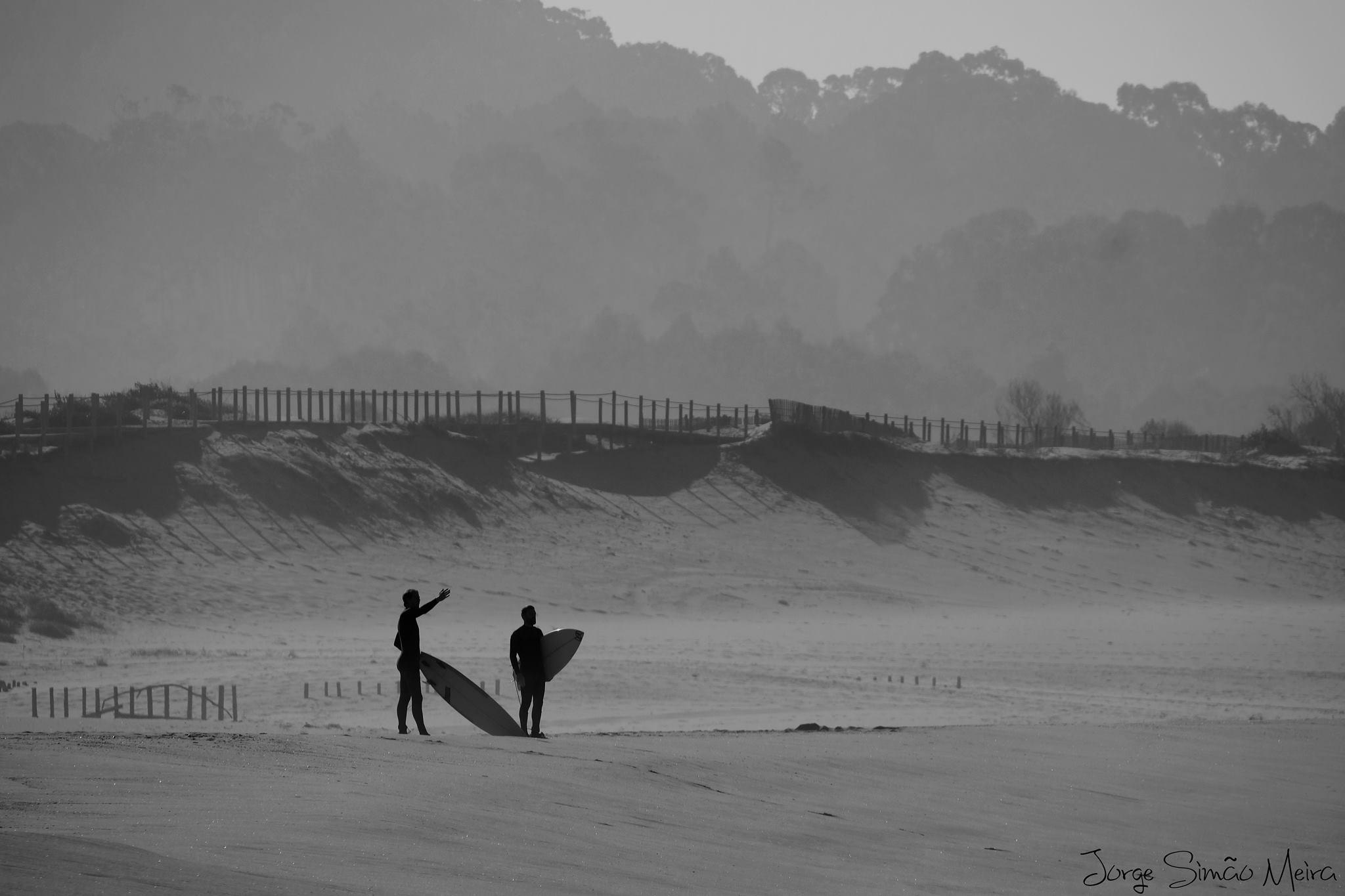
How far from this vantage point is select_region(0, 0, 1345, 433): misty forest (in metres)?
107

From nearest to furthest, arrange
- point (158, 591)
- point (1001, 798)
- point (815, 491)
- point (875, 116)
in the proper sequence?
1. point (1001, 798)
2. point (158, 591)
3. point (815, 491)
4. point (875, 116)

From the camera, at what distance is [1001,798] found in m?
11.4

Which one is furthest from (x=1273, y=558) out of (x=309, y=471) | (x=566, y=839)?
(x=566, y=839)

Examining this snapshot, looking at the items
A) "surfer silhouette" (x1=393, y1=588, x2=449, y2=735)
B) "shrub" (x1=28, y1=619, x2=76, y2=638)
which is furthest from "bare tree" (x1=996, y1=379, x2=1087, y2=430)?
"surfer silhouette" (x1=393, y1=588, x2=449, y2=735)

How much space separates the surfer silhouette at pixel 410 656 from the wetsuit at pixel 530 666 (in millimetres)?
690

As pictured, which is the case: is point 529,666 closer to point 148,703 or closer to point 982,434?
point 148,703

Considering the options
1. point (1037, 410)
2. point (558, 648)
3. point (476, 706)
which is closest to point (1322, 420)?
point (1037, 410)

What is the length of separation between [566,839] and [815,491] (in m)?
36.3

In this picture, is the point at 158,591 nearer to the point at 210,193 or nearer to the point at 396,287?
the point at 396,287

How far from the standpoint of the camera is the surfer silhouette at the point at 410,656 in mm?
11398

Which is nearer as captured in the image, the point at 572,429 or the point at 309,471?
the point at 309,471

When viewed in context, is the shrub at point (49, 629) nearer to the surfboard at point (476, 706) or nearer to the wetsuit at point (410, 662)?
the surfboard at point (476, 706)

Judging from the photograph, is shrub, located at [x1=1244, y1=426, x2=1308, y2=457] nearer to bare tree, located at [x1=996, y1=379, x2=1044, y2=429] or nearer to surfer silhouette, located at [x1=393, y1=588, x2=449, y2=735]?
bare tree, located at [x1=996, y1=379, x2=1044, y2=429]

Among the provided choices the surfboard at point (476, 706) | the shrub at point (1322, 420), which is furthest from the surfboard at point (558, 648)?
the shrub at point (1322, 420)
